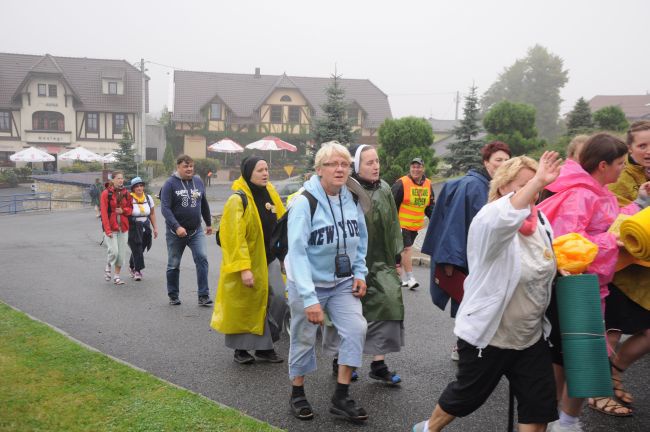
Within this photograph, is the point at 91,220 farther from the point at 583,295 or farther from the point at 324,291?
the point at 583,295

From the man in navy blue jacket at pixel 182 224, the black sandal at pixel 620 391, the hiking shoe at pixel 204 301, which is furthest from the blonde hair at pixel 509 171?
the hiking shoe at pixel 204 301

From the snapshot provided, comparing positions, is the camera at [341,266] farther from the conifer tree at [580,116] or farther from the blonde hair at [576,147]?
the conifer tree at [580,116]

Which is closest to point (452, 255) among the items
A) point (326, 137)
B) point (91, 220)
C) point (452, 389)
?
point (452, 389)

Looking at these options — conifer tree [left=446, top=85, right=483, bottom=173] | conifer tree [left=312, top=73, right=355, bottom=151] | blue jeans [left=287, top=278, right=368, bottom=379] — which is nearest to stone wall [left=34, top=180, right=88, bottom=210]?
conifer tree [left=312, top=73, right=355, bottom=151]

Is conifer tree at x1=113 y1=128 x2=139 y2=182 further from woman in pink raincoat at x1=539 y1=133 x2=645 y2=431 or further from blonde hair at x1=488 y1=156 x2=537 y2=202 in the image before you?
blonde hair at x1=488 y1=156 x2=537 y2=202

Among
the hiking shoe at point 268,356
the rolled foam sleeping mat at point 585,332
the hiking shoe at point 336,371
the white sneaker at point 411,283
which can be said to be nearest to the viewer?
the rolled foam sleeping mat at point 585,332

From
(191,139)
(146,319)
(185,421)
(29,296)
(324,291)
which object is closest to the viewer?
(185,421)

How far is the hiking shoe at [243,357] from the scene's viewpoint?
577 centimetres

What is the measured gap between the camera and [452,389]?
3516 mm

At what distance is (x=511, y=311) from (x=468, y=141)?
22.6 meters

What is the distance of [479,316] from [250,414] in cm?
211

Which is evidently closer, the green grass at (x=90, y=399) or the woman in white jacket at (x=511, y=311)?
the woman in white jacket at (x=511, y=311)

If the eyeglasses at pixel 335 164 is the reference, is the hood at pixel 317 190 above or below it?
below

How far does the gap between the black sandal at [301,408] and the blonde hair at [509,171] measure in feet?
7.05
